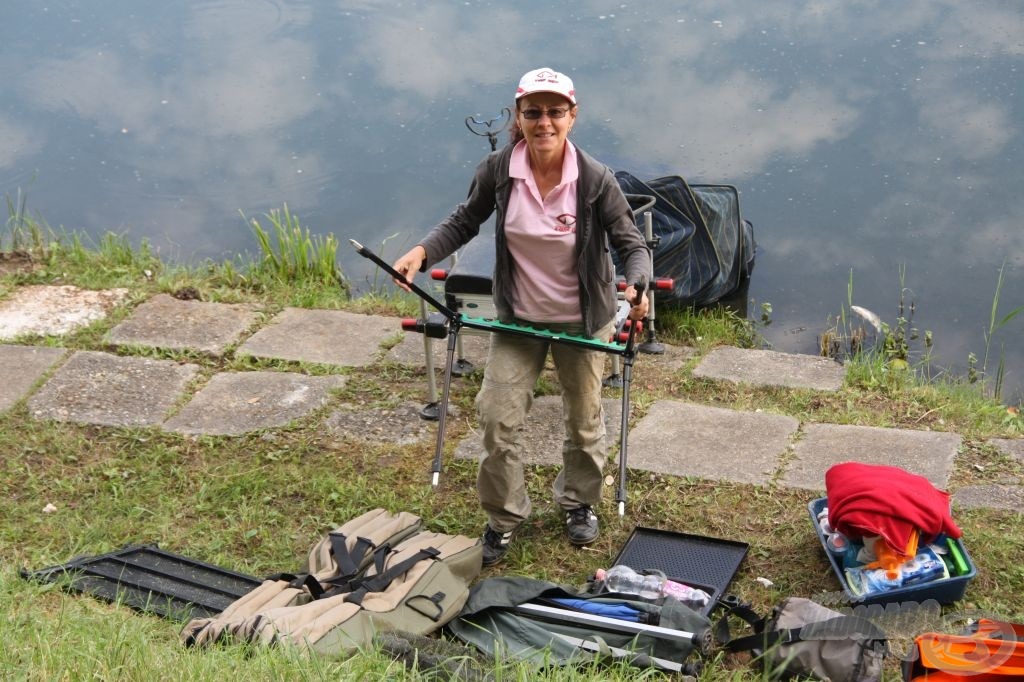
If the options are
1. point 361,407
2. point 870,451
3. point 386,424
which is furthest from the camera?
point 361,407

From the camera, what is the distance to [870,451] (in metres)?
4.96

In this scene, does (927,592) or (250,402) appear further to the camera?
(250,402)

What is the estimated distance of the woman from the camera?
3918 millimetres

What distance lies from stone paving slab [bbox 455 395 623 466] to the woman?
0.66 meters

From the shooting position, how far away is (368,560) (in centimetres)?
406

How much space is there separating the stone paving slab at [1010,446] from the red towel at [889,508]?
975 mm

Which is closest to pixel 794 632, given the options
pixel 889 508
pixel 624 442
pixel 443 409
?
pixel 889 508

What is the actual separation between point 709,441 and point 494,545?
1187 mm

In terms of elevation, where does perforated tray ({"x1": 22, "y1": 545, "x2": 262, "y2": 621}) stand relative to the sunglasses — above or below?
below

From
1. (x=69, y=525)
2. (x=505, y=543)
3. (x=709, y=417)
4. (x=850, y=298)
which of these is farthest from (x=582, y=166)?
(x=850, y=298)

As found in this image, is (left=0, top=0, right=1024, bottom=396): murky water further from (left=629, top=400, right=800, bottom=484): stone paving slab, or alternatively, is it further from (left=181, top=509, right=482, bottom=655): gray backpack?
(left=181, top=509, right=482, bottom=655): gray backpack

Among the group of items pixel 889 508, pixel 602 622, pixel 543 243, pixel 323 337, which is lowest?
pixel 323 337

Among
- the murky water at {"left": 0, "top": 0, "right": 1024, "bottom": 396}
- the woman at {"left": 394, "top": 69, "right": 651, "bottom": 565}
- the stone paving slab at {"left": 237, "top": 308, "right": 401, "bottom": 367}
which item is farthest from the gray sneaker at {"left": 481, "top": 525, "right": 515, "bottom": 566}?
the murky water at {"left": 0, "top": 0, "right": 1024, "bottom": 396}

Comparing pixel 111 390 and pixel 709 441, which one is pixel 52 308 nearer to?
pixel 111 390
